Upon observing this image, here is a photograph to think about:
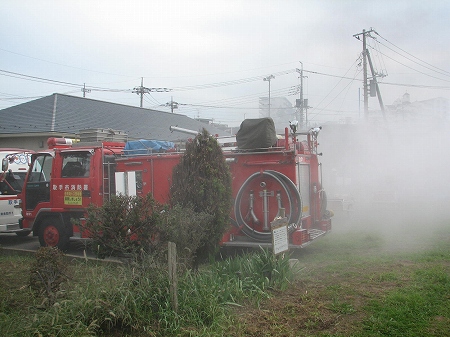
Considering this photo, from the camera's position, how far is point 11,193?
38.1ft

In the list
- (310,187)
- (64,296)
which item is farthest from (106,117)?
(64,296)

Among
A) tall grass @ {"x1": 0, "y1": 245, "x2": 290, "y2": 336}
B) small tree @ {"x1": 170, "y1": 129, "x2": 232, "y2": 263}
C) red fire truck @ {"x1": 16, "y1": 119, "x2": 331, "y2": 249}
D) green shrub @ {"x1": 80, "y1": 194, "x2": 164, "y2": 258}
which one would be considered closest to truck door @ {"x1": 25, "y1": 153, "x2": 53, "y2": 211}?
red fire truck @ {"x1": 16, "y1": 119, "x2": 331, "y2": 249}

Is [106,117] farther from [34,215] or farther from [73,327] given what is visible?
[73,327]

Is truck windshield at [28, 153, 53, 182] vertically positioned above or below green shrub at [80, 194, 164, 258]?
above

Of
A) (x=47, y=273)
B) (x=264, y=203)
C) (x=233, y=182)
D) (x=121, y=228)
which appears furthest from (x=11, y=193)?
(x=121, y=228)

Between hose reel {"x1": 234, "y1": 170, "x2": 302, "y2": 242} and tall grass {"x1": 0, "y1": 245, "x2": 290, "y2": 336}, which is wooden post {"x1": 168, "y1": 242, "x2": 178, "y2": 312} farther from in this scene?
hose reel {"x1": 234, "y1": 170, "x2": 302, "y2": 242}

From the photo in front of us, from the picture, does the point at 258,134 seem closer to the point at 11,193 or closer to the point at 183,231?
Answer: the point at 183,231

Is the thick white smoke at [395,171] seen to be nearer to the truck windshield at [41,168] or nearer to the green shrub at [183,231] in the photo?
the truck windshield at [41,168]

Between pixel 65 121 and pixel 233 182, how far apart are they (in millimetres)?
13099

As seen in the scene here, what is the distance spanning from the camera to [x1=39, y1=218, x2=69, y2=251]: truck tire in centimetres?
974

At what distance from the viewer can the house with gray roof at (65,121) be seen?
18.6 metres

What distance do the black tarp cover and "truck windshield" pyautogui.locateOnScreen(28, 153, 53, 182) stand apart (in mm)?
4998

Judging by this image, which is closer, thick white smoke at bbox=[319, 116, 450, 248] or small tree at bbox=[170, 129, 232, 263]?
small tree at bbox=[170, 129, 232, 263]

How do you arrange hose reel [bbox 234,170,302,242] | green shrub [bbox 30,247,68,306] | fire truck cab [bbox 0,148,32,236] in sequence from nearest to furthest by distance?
green shrub [bbox 30,247,68,306], hose reel [bbox 234,170,302,242], fire truck cab [bbox 0,148,32,236]
